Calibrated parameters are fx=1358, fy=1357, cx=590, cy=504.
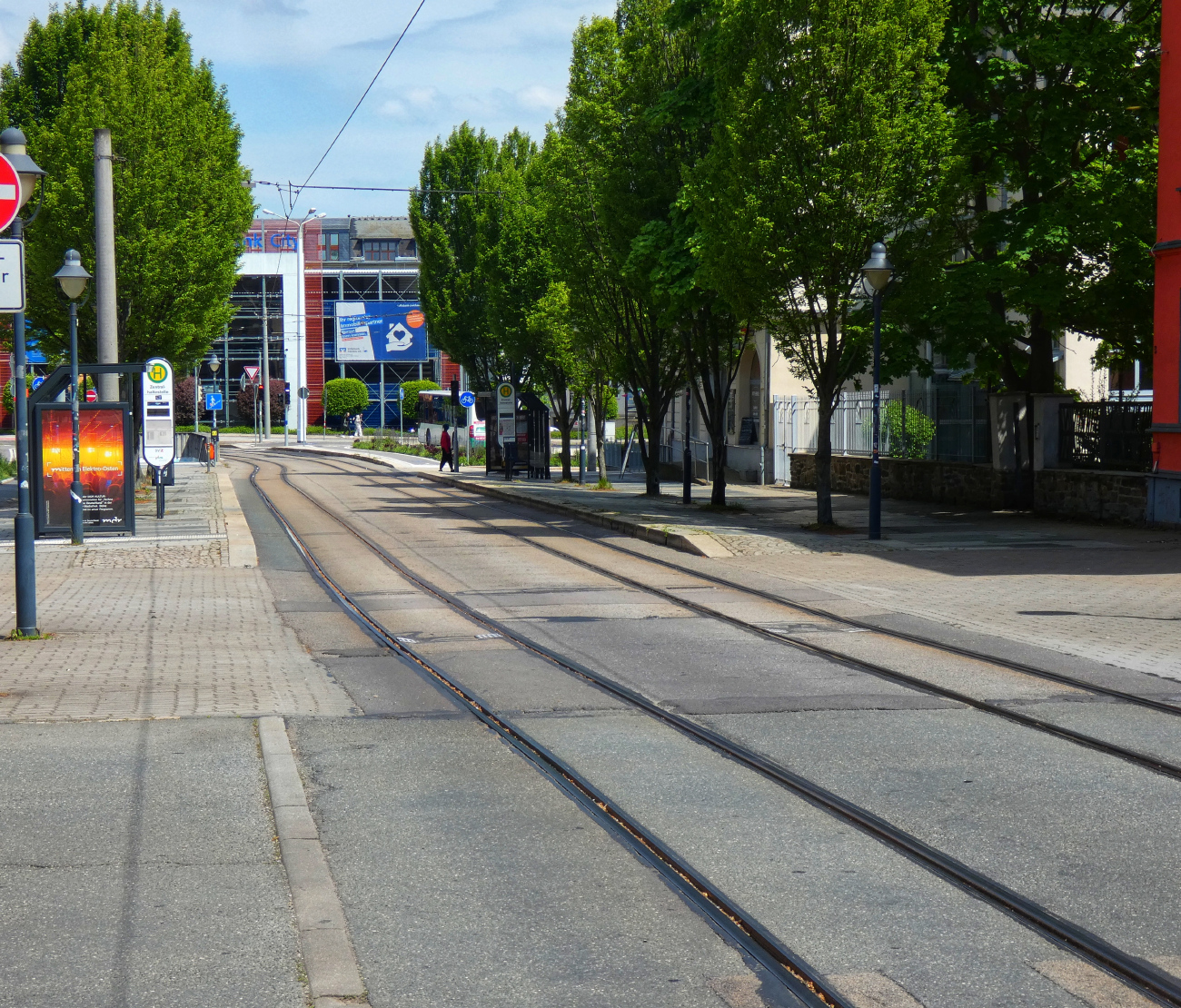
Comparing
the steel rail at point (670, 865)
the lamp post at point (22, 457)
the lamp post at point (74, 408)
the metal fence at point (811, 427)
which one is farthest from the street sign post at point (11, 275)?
the metal fence at point (811, 427)

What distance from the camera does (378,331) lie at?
80.4m

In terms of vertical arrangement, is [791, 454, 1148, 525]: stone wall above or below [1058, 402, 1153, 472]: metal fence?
below

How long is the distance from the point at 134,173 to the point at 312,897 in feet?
88.0

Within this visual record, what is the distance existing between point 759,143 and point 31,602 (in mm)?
13113

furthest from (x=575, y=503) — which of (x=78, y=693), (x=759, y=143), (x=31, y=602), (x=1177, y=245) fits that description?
(x=78, y=693)

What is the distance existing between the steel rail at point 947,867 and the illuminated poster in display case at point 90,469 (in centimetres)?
1228

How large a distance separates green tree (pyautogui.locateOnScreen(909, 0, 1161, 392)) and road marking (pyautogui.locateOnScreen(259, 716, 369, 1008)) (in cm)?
1615

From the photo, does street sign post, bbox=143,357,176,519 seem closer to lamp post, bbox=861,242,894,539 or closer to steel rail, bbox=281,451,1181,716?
steel rail, bbox=281,451,1181,716

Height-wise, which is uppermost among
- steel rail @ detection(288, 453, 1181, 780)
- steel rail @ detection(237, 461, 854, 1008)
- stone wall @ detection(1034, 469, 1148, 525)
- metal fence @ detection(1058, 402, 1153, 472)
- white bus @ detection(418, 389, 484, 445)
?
white bus @ detection(418, 389, 484, 445)

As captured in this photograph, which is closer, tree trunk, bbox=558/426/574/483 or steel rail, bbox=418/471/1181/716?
steel rail, bbox=418/471/1181/716

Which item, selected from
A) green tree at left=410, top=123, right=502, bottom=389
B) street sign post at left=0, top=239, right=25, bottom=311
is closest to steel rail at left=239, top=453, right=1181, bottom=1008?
street sign post at left=0, top=239, right=25, bottom=311

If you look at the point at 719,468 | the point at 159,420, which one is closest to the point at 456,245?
the point at 719,468

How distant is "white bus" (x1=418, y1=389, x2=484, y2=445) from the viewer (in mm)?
56094

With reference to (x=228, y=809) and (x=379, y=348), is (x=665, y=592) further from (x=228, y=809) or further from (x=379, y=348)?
(x=379, y=348)
